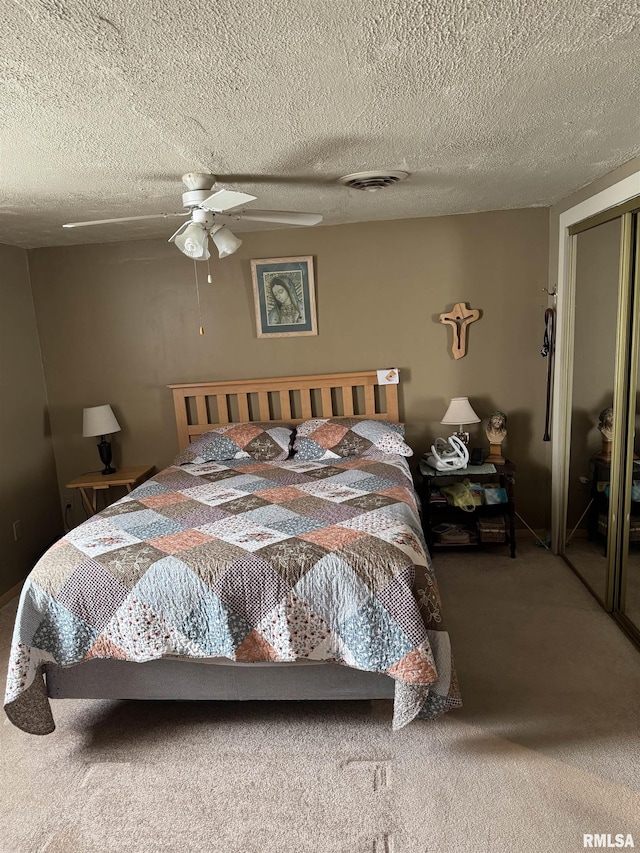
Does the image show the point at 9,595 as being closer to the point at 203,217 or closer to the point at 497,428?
the point at 203,217

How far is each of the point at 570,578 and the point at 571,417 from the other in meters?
0.95

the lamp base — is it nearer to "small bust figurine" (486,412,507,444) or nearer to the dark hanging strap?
"small bust figurine" (486,412,507,444)

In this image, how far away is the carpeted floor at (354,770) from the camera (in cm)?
181

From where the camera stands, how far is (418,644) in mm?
2018

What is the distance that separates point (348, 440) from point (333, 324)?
878 millimetres

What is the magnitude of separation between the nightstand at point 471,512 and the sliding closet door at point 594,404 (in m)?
0.37

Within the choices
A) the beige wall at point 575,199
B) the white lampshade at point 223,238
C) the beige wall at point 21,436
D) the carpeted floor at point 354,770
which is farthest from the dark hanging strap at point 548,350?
the beige wall at point 21,436

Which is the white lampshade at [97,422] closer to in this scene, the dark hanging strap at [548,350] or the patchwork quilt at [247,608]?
the patchwork quilt at [247,608]

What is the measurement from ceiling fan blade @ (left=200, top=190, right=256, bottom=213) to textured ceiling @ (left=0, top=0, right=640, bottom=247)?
0.16 m

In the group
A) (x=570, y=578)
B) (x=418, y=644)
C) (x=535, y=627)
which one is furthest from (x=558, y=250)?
(x=418, y=644)

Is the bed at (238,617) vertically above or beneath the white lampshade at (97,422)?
beneath

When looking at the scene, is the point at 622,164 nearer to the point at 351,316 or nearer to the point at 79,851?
the point at 351,316

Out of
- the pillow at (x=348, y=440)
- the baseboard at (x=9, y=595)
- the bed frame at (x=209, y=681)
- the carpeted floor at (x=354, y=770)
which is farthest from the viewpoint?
the pillow at (x=348, y=440)

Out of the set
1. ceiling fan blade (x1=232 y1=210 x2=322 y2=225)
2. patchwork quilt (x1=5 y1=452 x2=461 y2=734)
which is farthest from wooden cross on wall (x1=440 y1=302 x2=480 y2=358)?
patchwork quilt (x1=5 y1=452 x2=461 y2=734)
